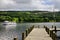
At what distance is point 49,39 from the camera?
82.5 ft

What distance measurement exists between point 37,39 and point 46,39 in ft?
3.23

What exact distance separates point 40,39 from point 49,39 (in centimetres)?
98

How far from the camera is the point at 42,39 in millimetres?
25125

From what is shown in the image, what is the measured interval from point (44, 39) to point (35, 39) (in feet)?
3.18

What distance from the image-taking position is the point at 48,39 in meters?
25.2

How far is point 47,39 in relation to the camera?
25203 millimetres

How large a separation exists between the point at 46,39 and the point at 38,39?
0.87 meters

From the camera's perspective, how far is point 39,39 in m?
25.1

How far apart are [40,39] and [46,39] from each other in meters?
0.66

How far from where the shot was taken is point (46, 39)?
25188 mm

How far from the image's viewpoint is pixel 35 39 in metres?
25.0

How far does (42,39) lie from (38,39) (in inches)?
17.0

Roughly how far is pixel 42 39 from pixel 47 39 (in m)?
0.55

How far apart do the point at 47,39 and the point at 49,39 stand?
22 cm
